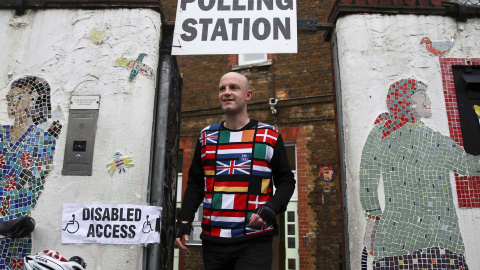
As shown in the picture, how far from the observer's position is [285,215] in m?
8.46

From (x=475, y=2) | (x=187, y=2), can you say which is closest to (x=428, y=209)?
(x=475, y=2)

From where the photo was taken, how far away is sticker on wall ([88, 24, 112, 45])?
3928 millimetres

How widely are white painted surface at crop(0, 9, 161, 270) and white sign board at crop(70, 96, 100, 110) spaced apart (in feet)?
0.18

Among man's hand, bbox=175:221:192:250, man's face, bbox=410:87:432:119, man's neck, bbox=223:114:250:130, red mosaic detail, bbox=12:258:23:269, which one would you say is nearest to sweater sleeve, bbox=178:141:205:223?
man's hand, bbox=175:221:192:250

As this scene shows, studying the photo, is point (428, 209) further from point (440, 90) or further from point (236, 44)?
point (236, 44)

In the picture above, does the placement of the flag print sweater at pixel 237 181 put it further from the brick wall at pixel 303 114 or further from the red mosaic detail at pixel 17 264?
the brick wall at pixel 303 114

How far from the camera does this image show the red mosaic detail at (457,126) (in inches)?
134

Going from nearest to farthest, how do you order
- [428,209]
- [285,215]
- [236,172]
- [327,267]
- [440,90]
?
[236,172] → [428,209] → [440,90] → [327,267] → [285,215]

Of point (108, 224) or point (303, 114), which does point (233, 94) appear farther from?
point (303, 114)

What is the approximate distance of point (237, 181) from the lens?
262 centimetres

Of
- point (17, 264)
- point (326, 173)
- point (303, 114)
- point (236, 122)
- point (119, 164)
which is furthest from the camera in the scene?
point (303, 114)

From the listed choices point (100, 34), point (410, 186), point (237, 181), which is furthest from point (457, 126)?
point (100, 34)

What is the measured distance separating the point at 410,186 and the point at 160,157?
7.85 feet

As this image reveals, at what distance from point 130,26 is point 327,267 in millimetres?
5838
